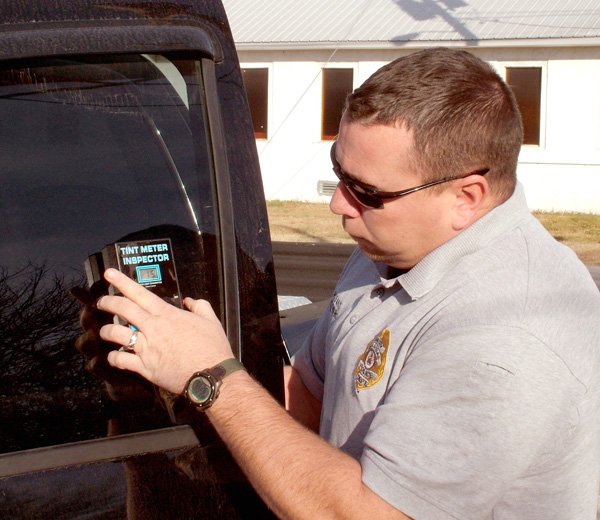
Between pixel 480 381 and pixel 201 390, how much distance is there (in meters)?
0.51

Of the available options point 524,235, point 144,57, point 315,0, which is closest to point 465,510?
point 524,235

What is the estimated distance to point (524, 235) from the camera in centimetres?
201

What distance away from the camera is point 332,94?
20016 mm

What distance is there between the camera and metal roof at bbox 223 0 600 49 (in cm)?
1861

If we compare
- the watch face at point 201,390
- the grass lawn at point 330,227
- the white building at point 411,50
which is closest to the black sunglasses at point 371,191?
the watch face at point 201,390

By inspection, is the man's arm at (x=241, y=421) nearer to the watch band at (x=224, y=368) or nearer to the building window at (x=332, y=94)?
the watch band at (x=224, y=368)

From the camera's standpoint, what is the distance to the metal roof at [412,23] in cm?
1861

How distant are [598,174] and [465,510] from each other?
17.5 metres

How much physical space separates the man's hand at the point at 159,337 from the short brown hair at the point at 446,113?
56 cm

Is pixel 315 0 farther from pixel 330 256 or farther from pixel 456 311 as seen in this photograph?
pixel 456 311

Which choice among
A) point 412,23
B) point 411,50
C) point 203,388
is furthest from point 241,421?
point 412,23

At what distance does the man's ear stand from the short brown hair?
23 millimetres

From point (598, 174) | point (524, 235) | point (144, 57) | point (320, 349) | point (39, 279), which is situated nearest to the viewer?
point (39, 279)

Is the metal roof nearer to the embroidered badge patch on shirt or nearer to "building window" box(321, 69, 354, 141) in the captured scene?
"building window" box(321, 69, 354, 141)
